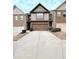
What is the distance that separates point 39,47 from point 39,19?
464mm

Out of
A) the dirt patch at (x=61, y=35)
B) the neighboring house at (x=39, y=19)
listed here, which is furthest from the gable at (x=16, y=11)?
the dirt patch at (x=61, y=35)

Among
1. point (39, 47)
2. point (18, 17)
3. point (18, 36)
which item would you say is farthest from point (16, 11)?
point (39, 47)

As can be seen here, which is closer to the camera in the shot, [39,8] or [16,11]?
[16,11]

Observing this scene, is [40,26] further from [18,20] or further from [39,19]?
[18,20]

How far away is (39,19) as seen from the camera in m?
1.86

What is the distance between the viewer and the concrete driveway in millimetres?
1479

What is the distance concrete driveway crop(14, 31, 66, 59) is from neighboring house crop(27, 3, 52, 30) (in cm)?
10

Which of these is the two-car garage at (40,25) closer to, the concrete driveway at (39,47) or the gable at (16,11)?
the concrete driveway at (39,47)

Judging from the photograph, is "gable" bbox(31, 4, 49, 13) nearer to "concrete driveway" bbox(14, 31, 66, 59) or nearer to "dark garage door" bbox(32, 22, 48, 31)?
"dark garage door" bbox(32, 22, 48, 31)
